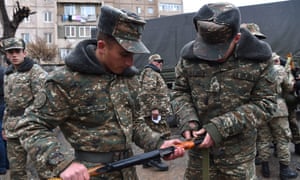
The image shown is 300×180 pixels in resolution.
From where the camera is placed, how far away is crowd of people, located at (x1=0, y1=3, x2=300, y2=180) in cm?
200

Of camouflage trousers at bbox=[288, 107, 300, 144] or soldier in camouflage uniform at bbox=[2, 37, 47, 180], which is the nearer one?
soldier in camouflage uniform at bbox=[2, 37, 47, 180]

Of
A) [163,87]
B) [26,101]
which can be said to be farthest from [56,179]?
[163,87]

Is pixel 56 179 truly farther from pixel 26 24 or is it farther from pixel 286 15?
pixel 26 24

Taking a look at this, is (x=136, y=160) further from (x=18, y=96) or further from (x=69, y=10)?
(x=69, y=10)

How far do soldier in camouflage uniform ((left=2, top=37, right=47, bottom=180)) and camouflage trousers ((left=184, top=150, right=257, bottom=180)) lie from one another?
2176 mm

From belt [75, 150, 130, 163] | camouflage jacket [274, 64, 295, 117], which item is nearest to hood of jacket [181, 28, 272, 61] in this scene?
belt [75, 150, 130, 163]

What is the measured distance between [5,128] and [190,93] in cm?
265

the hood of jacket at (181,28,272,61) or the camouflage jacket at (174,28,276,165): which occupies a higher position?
the hood of jacket at (181,28,272,61)

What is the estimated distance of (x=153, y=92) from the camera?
5941mm

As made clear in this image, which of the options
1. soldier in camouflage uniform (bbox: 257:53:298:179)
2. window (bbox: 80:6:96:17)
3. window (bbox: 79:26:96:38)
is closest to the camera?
soldier in camouflage uniform (bbox: 257:53:298:179)

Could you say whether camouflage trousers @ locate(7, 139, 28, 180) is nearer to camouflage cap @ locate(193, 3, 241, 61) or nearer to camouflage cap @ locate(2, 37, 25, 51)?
camouflage cap @ locate(2, 37, 25, 51)

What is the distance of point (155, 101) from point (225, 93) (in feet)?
10.5

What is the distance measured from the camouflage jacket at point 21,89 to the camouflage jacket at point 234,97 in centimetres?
216

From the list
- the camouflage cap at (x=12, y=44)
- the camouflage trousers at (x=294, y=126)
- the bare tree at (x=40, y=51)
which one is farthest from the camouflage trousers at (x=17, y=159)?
the bare tree at (x=40, y=51)
